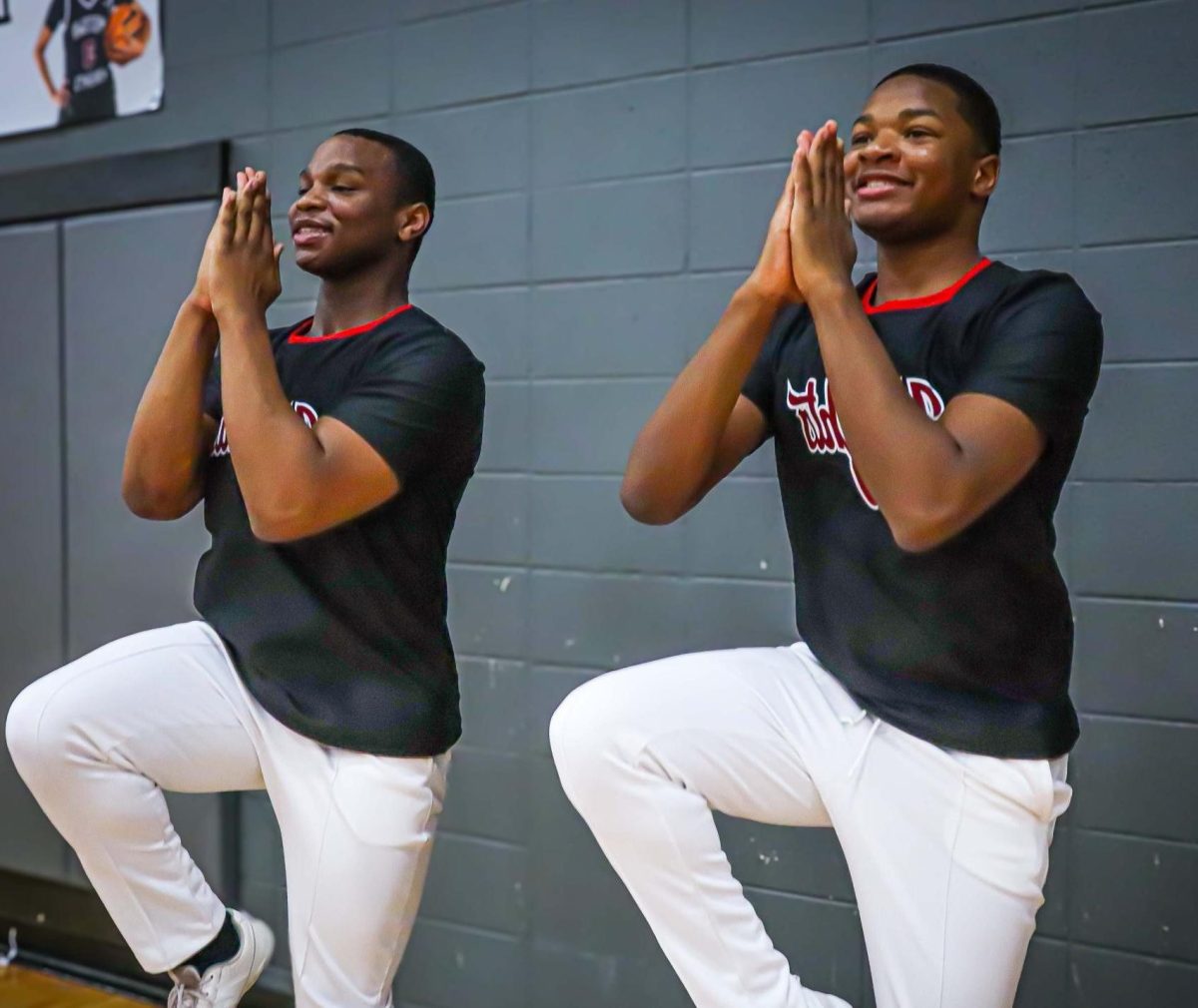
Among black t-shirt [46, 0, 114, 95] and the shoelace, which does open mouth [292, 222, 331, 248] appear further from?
black t-shirt [46, 0, 114, 95]

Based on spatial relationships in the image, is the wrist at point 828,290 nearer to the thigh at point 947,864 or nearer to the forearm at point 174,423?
the thigh at point 947,864

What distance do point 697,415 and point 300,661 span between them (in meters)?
0.70

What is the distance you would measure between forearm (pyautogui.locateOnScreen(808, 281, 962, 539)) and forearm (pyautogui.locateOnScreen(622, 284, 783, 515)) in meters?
0.15

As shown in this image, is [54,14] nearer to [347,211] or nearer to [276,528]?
[347,211]

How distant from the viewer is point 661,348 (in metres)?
2.65

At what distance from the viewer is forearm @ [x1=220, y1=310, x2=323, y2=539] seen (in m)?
1.79

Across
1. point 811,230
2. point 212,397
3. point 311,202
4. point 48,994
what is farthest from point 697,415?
point 48,994

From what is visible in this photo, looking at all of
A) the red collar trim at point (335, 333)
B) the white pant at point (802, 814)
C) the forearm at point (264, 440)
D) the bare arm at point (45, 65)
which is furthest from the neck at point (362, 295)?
the bare arm at point (45, 65)

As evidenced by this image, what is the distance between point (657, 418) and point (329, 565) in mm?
557

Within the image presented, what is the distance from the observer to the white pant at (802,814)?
5.19 feet

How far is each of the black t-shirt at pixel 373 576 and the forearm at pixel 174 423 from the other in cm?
8

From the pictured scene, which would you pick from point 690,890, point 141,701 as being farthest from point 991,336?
point 141,701

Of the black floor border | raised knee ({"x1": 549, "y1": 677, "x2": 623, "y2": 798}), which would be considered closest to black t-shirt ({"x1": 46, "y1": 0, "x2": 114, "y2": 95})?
the black floor border

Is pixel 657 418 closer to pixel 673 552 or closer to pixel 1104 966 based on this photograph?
pixel 673 552
